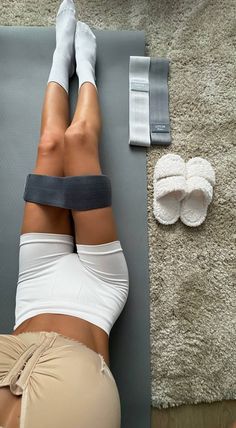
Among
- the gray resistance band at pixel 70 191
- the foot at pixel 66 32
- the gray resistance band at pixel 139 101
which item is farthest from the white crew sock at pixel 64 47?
the gray resistance band at pixel 70 191

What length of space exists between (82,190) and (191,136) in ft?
1.78

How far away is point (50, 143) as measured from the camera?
3.33 feet

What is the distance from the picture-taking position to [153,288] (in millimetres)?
1112

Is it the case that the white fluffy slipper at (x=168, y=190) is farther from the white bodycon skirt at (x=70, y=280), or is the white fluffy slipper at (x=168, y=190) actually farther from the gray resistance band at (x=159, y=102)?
the white bodycon skirt at (x=70, y=280)

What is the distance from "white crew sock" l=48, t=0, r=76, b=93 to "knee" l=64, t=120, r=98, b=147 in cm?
22

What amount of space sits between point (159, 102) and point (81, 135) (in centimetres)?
43

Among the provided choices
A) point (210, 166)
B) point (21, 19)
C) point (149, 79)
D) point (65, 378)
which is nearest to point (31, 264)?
point (65, 378)

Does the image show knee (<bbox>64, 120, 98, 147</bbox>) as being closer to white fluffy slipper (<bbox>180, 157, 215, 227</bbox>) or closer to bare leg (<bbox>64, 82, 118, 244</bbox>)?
bare leg (<bbox>64, 82, 118, 244</bbox>)

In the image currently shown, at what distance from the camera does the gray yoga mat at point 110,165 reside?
41.0 inches

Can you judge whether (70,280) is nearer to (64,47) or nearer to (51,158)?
(51,158)

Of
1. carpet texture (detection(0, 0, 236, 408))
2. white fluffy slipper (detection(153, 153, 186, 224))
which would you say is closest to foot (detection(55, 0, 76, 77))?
carpet texture (detection(0, 0, 236, 408))

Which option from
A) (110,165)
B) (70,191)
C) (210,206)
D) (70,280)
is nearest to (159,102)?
(110,165)

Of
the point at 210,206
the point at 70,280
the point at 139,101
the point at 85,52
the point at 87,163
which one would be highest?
the point at 85,52

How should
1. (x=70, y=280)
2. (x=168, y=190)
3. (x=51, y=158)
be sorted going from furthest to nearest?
(x=168, y=190), (x=51, y=158), (x=70, y=280)
